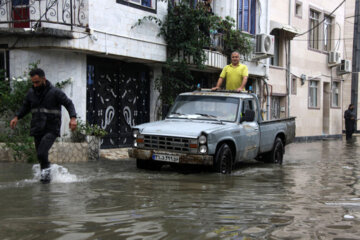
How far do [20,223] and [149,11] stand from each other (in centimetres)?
1078

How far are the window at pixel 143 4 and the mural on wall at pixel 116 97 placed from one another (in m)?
1.69

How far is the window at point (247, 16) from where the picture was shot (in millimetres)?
19672

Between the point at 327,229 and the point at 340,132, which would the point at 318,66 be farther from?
the point at 327,229

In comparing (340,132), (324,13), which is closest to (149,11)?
(324,13)

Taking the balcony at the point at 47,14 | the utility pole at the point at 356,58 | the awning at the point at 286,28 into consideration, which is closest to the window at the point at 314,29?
the awning at the point at 286,28

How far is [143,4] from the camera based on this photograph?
14.6 m

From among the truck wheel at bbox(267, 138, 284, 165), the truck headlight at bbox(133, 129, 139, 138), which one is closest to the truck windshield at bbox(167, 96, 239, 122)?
the truck headlight at bbox(133, 129, 139, 138)

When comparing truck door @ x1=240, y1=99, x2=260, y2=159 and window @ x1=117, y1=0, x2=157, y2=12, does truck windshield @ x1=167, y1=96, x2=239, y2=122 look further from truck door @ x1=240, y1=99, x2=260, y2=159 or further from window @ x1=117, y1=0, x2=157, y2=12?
window @ x1=117, y1=0, x2=157, y2=12

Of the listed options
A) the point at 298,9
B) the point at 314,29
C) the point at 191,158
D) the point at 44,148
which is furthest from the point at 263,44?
the point at 44,148

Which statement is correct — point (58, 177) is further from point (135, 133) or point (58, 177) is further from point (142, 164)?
point (142, 164)

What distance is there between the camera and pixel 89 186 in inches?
296

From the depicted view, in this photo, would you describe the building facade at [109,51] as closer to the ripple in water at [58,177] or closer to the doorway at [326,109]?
the ripple in water at [58,177]

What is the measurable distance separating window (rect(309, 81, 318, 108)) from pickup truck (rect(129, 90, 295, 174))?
Answer: 15159 millimetres

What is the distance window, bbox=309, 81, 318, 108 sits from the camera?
25.9m
